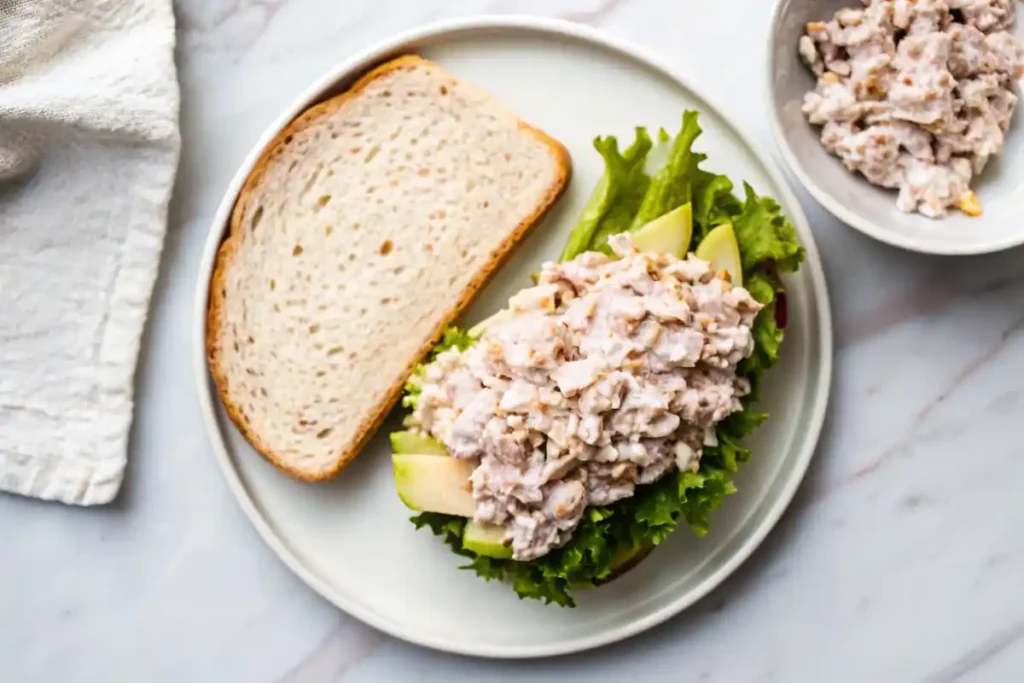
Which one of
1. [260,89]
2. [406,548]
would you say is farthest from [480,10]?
[406,548]

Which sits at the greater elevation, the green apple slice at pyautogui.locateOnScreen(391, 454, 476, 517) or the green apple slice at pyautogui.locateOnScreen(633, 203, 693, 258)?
the green apple slice at pyautogui.locateOnScreen(633, 203, 693, 258)

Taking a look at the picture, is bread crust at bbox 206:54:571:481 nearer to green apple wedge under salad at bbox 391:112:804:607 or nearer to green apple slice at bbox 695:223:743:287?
green apple wedge under salad at bbox 391:112:804:607

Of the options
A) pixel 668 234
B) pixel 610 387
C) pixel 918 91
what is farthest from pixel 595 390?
pixel 918 91

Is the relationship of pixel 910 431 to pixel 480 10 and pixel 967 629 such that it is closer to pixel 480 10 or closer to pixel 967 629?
pixel 967 629

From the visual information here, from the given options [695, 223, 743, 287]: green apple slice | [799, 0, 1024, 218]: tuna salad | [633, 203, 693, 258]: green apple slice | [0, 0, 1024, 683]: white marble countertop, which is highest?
[799, 0, 1024, 218]: tuna salad

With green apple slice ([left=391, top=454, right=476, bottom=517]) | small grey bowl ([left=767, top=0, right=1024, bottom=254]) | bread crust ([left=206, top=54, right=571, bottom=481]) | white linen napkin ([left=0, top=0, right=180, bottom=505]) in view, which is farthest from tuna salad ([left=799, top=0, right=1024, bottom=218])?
white linen napkin ([left=0, top=0, right=180, bottom=505])

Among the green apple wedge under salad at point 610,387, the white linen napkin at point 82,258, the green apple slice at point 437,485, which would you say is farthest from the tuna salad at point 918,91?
the white linen napkin at point 82,258
